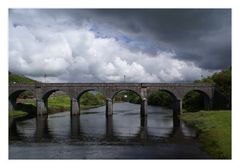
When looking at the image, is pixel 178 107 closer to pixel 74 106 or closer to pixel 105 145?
pixel 74 106

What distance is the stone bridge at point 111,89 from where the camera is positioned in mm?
81938

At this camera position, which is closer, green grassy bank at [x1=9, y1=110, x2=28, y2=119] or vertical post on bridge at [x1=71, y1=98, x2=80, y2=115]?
green grassy bank at [x1=9, y1=110, x2=28, y2=119]

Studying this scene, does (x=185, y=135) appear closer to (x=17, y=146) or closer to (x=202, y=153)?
(x=202, y=153)

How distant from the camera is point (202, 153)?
32938 millimetres

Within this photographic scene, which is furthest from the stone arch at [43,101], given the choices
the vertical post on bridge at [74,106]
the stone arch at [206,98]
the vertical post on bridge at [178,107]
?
the stone arch at [206,98]

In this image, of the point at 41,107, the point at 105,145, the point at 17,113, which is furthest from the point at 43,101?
the point at 105,145

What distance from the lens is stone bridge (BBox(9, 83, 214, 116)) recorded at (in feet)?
269

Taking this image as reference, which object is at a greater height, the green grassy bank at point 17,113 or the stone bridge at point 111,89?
the stone bridge at point 111,89

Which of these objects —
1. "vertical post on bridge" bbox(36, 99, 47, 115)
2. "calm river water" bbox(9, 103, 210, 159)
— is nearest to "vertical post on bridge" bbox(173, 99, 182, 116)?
"calm river water" bbox(9, 103, 210, 159)

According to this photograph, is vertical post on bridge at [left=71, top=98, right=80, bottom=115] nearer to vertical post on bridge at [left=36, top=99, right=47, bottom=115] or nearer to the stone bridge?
the stone bridge

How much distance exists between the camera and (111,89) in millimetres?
82812

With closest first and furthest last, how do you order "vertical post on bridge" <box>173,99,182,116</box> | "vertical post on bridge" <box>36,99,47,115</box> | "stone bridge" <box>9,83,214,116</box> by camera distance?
"vertical post on bridge" <box>173,99,182,116</box> → "stone bridge" <box>9,83,214,116</box> → "vertical post on bridge" <box>36,99,47,115</box>

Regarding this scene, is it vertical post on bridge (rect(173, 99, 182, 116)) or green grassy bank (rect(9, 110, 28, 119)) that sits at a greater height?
vertical post on bridge (rect(173, 99, 182, 116))

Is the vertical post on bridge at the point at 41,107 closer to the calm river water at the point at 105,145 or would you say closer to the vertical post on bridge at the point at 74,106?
the vertical post on bridge at the point at 74,106
